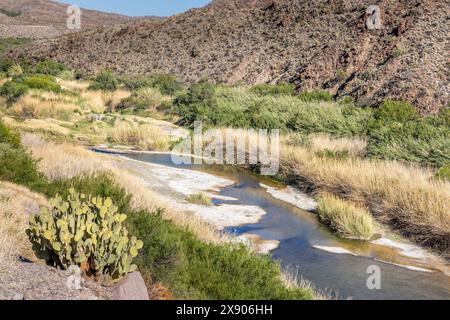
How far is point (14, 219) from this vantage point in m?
7.35

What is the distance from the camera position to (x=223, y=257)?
7078 millimetres

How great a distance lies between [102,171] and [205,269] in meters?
5.21

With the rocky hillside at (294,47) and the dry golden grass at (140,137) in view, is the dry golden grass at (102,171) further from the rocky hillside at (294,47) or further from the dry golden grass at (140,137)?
the rocky hillside at (294,47)

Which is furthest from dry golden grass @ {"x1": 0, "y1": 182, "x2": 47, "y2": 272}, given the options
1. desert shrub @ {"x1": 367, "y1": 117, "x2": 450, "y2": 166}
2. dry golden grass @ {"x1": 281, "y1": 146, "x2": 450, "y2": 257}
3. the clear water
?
desert shrub @ {"x1": 367, "y1": 117, "x2": 450, "y2": 166}

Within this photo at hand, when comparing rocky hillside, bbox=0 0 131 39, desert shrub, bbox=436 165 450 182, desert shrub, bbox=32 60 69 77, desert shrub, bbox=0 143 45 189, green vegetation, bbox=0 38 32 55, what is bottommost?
desert shrub, bbox=436 165 450 182

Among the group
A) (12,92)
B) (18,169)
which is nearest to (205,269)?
(18,169)

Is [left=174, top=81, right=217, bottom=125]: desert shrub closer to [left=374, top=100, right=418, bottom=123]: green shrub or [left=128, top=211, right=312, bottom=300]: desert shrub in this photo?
[left=374, top=100, right=418, bottom=123]: green shrub

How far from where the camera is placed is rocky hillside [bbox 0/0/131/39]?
3727 inches

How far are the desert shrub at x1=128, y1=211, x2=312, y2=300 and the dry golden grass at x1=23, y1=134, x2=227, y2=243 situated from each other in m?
1.08

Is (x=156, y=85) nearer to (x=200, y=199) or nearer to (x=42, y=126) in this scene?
(x=42, y=126)

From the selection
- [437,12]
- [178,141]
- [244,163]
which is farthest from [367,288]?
[437,12]

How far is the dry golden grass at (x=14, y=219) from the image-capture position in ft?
20.4
